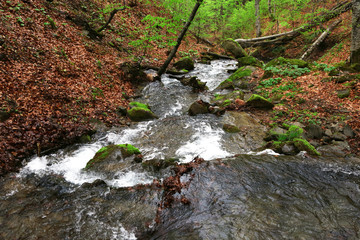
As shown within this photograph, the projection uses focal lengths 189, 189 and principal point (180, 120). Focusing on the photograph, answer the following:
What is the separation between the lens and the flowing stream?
3305mm

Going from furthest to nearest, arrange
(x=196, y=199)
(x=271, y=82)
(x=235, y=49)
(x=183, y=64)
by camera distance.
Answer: (x=235, y=49) < (x=183, y=64) < (x=271, y=82) < (x=196, y=199)

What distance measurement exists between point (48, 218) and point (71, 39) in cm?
1031

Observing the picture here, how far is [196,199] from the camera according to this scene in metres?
3.98

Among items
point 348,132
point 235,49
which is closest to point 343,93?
point 348,132

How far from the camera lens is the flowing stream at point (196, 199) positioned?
3305 mm

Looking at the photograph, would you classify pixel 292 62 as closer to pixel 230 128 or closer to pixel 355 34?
pixel 355 34

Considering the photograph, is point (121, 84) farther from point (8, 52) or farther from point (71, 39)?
point (8, 52)

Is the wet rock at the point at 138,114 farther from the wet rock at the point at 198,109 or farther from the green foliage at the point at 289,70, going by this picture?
the green foliage at the point at 289,70

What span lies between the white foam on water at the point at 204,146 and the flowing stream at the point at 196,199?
0.11 ft

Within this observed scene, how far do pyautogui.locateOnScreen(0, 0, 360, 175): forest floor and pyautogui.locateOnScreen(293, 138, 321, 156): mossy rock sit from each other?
207 cm

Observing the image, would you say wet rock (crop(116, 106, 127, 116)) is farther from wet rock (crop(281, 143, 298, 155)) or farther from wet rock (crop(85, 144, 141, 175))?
wet rock (crop(281, 143, 298, 155))

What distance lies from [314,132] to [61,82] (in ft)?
32.0

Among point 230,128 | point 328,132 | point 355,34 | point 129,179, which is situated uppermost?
point 355,34

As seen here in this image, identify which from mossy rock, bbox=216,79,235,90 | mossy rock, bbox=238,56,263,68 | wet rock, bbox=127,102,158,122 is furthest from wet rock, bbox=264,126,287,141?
mossy rock, bbox=238,56,263,68
